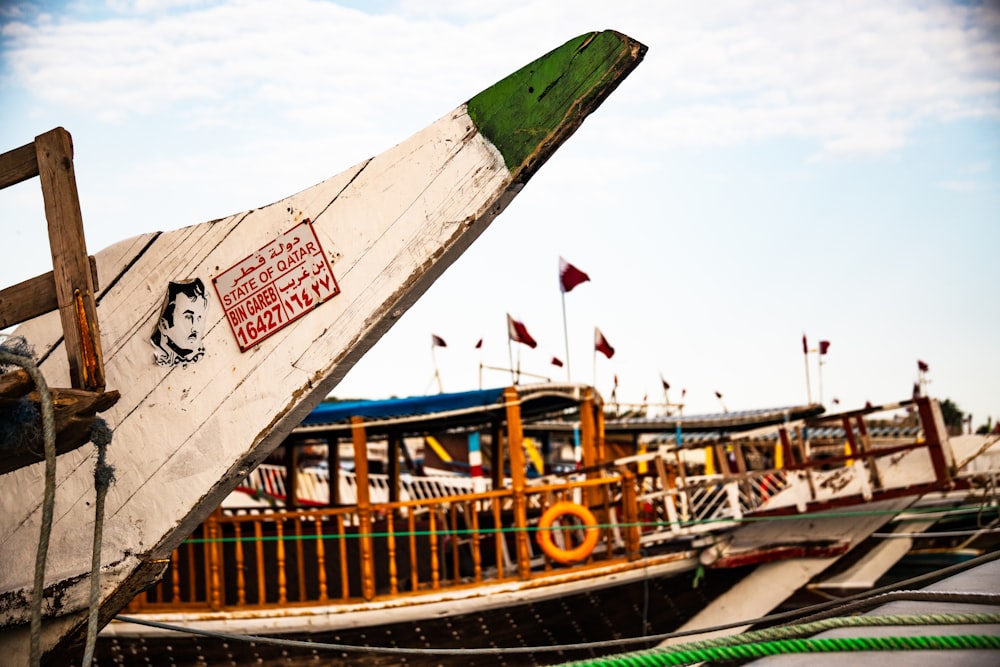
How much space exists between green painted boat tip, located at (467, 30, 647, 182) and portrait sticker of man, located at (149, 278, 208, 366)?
1263mm

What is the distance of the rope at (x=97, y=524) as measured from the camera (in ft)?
8.70

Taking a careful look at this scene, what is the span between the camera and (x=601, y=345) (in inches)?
559

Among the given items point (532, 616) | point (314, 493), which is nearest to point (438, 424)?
point (532, 616)

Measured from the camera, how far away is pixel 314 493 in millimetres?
16344

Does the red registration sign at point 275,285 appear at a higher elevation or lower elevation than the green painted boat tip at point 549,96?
lower

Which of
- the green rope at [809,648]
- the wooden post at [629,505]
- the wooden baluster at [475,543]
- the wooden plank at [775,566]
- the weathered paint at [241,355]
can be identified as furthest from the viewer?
the wooden plank at [775,566]

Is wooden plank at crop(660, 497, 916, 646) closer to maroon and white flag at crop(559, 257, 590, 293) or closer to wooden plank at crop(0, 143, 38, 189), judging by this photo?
maroon and white flag at crop(559, 257, 590, 293)

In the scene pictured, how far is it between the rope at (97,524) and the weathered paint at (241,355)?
36 cm

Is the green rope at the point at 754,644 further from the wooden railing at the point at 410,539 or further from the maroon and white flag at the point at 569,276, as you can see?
the maroon and white flag at the point at 569,276

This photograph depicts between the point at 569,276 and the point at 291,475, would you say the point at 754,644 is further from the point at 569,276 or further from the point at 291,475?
the point at 569,276

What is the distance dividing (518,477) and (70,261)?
4832 millimetres

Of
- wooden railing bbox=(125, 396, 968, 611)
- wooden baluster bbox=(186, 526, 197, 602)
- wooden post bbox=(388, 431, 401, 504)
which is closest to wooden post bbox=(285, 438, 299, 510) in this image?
wooden post bbox=(388, 431, 401, 504)

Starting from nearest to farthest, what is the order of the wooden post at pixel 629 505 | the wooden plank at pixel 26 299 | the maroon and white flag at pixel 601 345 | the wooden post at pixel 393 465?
the wooden plank at pixel 26 299
the wooden post at pixel 629 505
the wooden post at pixel 393 465
the maroon and white flag at pixel 601 345

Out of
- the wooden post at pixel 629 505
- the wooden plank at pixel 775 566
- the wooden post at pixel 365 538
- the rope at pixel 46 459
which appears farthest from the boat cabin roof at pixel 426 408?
the rope at pixel 46 459
